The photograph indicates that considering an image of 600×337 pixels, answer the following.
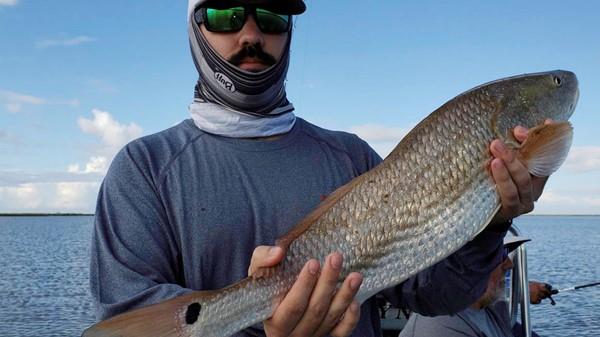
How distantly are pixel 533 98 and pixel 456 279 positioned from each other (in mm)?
1000

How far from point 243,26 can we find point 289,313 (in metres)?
1.52

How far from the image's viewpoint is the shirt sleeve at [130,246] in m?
3.06

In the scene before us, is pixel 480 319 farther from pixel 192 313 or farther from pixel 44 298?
pixel 44 298

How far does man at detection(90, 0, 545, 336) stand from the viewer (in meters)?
3.06

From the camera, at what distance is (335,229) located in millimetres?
3223

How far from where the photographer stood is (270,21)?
365 centimetres

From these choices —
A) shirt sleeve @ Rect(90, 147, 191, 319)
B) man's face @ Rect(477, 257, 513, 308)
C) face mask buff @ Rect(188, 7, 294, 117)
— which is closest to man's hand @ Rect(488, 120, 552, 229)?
face mask buff @ Rect(188, 7, 294, 117)

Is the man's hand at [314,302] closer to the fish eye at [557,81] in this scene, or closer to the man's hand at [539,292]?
the fish eye at [557,81]

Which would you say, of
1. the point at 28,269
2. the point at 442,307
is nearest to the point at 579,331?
the point at 442,307

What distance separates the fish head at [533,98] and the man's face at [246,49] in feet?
3.75

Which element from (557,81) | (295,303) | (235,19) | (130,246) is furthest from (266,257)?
(557,81)

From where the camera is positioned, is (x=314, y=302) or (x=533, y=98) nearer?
(x=314, y=302)

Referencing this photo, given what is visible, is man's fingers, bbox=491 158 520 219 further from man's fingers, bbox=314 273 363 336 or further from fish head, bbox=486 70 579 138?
man's fingers, bbox=314 273 363 336

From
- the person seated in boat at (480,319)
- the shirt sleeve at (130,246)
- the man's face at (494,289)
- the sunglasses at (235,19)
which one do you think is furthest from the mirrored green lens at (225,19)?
the man's face at (494,289)
